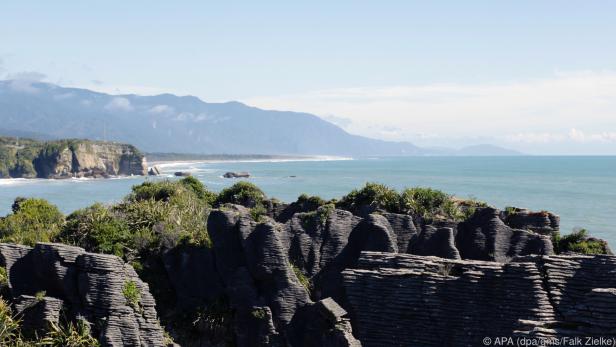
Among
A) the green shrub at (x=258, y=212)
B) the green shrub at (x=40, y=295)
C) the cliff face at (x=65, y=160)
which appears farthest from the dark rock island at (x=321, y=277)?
the cliff face at (x=65, y=160)

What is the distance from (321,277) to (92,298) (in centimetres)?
846

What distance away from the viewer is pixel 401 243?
26281mm

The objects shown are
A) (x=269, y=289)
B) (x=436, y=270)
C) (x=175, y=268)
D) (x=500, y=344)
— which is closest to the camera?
(x=500, y=344)

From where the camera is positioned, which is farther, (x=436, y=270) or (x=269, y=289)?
(x=269, y=289)

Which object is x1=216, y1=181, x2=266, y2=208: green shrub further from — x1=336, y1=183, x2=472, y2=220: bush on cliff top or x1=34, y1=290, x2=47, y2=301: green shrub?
x1=34, y1=290, x2=47, y2=301: green shrub

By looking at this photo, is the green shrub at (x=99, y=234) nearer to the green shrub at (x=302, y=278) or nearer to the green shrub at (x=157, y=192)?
the green shrub at (x=302, y=278)

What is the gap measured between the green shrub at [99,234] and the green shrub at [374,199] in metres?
10.6

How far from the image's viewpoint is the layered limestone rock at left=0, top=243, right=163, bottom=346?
20672 millimetres

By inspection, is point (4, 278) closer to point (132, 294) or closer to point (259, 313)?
point (132, 294)

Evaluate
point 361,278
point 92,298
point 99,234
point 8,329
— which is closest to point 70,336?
point 92,298

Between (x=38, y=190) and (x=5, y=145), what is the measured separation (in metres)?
59.9

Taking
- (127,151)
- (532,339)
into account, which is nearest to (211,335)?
(532,339)

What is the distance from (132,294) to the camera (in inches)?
835

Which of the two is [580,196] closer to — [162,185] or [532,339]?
[162,185]
